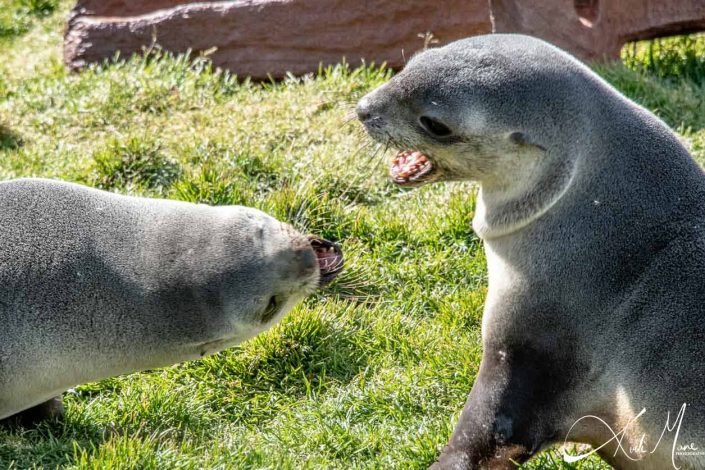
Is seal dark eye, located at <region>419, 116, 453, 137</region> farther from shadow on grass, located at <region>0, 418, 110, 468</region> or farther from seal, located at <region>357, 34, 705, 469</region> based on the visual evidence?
shadow on grass, located at <region>0, 418, 110, 468</region>

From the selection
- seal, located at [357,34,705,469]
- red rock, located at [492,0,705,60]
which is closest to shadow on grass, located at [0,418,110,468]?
seal, located at [357,34,705,469]

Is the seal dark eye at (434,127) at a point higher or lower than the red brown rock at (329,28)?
higher

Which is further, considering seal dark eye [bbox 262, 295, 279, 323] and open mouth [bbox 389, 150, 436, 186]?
seal dark eye [bbox 262, 295, 279, 323]

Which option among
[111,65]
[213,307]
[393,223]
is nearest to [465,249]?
[393,223]

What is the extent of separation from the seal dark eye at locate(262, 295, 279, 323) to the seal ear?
1399mm

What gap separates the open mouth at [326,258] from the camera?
540 centimetres

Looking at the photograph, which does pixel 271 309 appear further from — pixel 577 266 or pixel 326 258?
pixel 577 266

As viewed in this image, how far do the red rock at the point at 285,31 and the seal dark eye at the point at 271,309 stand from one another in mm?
4003

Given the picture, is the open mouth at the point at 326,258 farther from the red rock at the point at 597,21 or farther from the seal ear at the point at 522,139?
the red rock at the point at 597,21

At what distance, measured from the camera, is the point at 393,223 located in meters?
6.74

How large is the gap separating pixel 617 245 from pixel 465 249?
2.13 metres

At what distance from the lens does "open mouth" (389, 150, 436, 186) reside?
497 centimetres

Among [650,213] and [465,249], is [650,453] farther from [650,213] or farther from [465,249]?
[465,249]

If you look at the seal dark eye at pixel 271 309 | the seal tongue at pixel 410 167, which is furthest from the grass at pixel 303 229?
the seal dark eye at pixel 271 309
